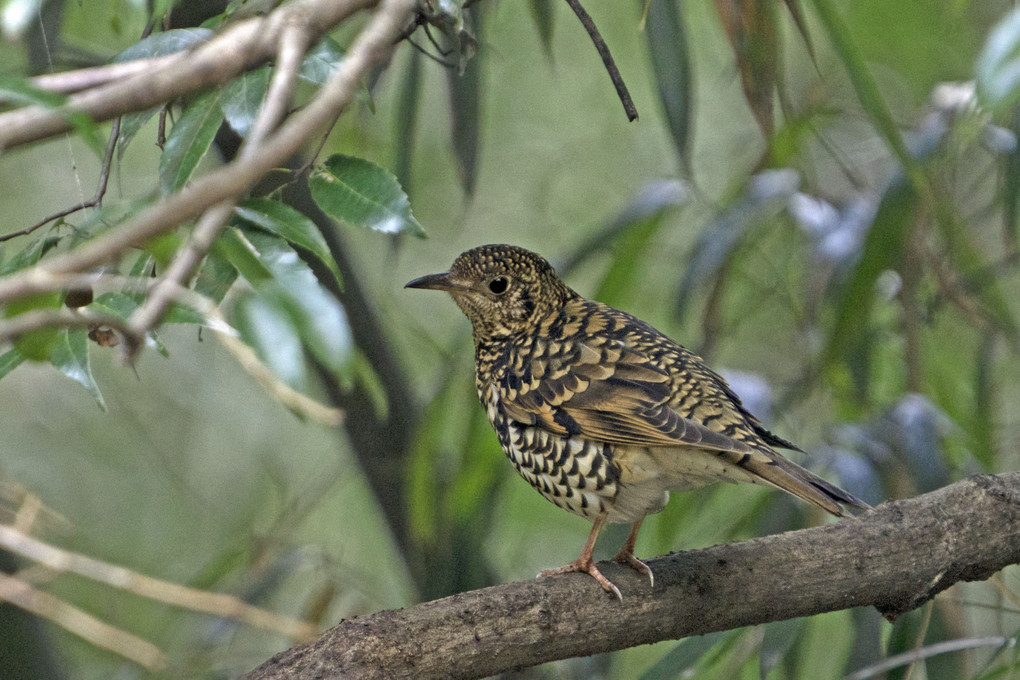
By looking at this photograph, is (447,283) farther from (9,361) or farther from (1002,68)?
(1002,68)

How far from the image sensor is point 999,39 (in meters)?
1.65

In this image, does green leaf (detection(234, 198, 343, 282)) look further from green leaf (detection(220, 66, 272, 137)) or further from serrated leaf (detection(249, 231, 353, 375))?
serrated leaf (detection(249, 231, 353, 375))

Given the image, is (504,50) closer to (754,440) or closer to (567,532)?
(567,532)

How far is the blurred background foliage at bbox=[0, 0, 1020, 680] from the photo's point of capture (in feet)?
11.6

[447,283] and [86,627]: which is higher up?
[447,283]

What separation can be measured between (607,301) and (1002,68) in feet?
8.02

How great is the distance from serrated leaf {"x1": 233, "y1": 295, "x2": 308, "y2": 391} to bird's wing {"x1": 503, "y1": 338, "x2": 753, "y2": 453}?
1.57m

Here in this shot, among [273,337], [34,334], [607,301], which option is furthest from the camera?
[607,301]

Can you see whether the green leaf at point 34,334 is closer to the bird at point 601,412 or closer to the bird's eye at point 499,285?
the bird at point 601,412

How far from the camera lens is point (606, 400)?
9.57 feet

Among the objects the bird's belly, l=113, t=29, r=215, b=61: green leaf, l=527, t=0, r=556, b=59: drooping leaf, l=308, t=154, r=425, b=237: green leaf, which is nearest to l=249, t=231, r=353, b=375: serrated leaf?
l=308, t=154, r=425, b=237: green leaf

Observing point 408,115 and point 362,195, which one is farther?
point 408,115

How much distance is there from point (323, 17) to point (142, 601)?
21.3 ft

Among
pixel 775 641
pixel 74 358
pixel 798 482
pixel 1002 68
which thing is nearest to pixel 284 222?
pixel 74 358
